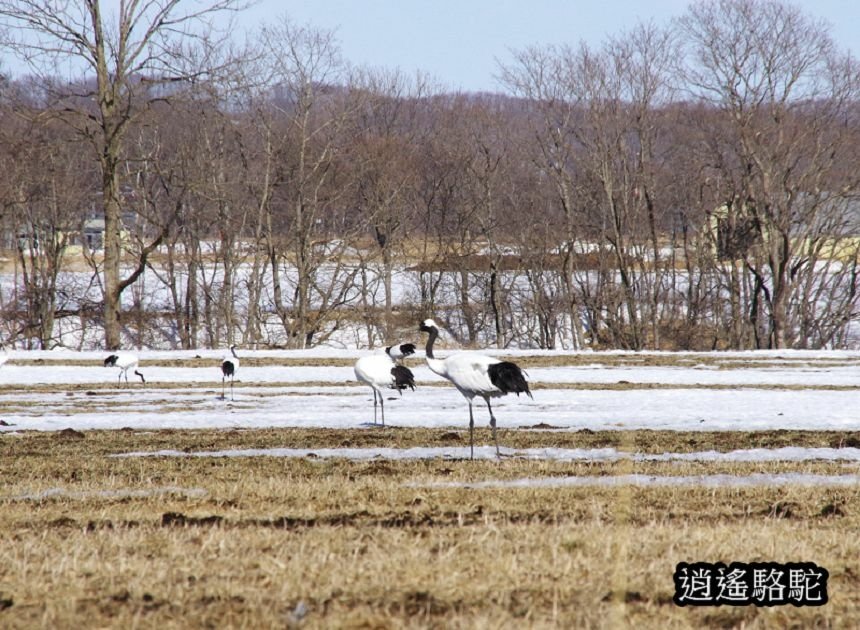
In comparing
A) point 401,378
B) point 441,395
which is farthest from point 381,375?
point 441,395

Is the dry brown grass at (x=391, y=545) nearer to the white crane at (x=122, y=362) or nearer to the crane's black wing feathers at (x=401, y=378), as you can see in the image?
the crane's black wing feathers at (x=401, y=378)

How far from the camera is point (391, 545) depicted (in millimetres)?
6965

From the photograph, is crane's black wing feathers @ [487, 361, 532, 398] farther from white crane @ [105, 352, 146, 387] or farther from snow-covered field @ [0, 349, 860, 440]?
white crane @ [105, 352, 146, 387]

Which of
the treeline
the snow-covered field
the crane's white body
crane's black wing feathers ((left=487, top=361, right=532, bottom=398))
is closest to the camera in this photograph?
crane's black wing feathers ((left=487, top=361, right=532, bottom=398))

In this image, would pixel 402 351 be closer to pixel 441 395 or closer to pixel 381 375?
pixel 441 395

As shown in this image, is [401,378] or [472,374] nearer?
[472,374]

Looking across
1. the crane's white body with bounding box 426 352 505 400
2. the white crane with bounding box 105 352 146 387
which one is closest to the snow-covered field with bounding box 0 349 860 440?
the white crane with bounding box 105 352 146 387

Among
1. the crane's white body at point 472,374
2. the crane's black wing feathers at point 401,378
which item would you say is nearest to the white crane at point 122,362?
the crane's black wing feathers at point 401,378

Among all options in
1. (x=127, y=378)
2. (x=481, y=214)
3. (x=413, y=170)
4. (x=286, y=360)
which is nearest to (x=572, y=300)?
(x=481, y=214)

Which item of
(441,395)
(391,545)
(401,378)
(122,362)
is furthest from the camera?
(122,362)

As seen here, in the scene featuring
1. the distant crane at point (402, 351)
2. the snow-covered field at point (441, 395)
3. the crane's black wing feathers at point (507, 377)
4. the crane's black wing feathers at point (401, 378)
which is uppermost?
the distant crane at point (402, 351)

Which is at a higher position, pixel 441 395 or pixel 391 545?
pixel 391 545

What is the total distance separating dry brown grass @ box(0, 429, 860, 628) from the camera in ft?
17.6

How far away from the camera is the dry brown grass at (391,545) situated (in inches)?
211
